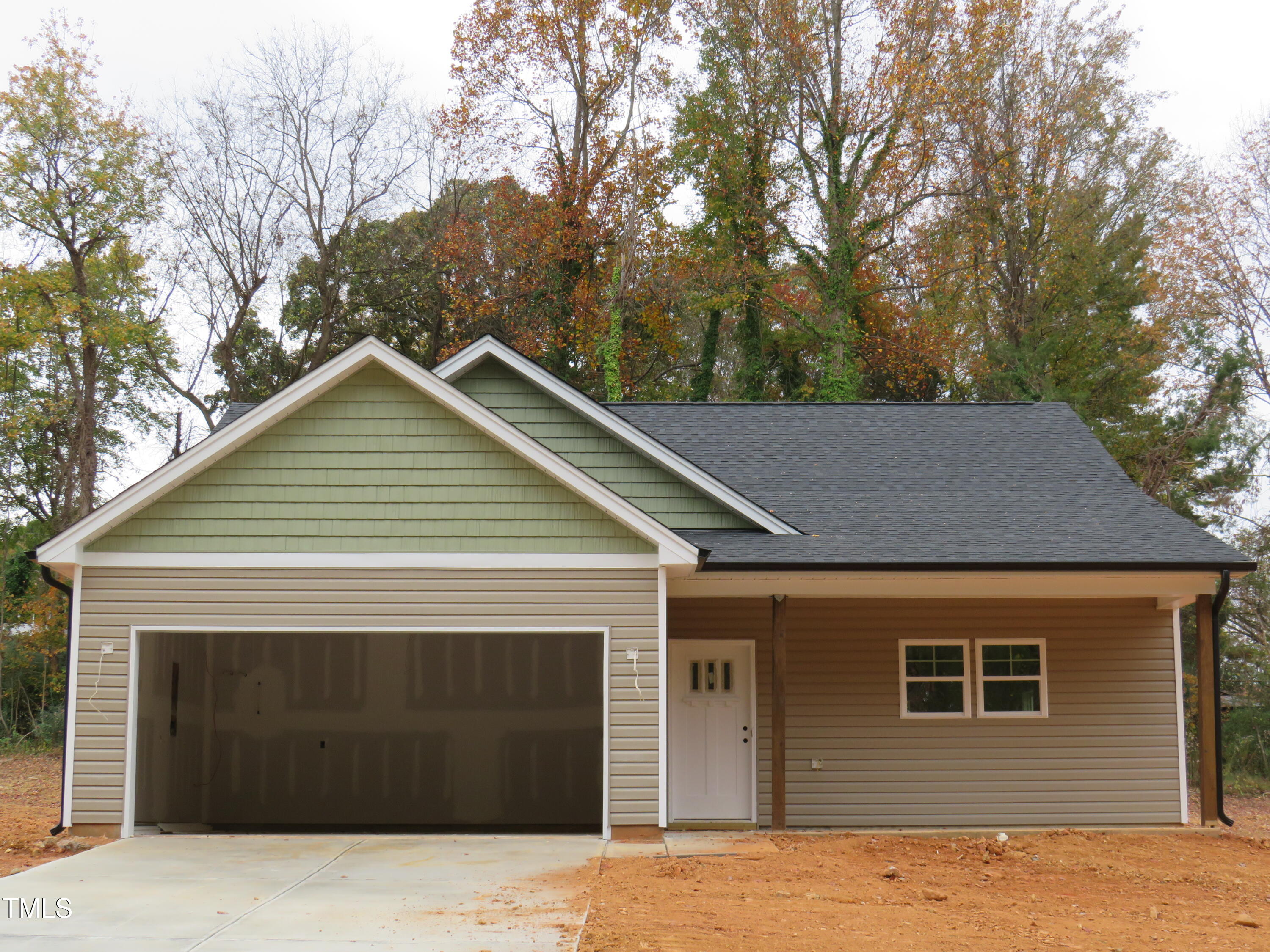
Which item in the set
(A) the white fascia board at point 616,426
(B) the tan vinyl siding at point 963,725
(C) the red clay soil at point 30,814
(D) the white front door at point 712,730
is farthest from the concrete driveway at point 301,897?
(A) the white fascia board at point 616,426

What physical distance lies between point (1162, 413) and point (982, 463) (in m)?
13.0

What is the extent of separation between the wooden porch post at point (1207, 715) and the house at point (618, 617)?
54 millimetres

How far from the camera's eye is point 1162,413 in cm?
2427

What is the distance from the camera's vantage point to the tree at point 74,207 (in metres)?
22.2

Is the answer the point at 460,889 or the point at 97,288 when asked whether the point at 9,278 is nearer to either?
the point at 97,288

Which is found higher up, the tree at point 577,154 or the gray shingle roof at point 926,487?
the tree at point 577,154

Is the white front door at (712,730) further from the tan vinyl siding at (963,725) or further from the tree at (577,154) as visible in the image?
the tree at (577,154)

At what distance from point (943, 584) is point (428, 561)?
510 centimetres

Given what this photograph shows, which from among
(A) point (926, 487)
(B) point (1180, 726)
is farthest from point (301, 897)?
(B) point (1180, 726)

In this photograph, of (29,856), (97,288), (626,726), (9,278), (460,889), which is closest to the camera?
(460,889)

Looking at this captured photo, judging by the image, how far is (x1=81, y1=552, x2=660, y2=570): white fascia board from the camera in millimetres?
9812

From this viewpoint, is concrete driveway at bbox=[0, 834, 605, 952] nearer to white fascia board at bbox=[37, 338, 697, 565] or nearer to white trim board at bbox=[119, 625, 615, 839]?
white trim board at bbox=[119, 625, 615, 839]

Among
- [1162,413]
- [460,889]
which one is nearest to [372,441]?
[460,889]

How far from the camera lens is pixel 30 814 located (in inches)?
472
